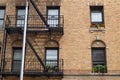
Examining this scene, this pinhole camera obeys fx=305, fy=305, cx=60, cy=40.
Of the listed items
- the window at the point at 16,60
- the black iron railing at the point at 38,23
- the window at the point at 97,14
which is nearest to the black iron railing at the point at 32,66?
the window at the point at 16,60

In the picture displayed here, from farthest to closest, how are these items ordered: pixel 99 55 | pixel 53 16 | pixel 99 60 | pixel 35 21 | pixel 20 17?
pixel 20 17 < pixel 53 16 < pixel 35 21 < pixel 99 55 < pixel 99 60

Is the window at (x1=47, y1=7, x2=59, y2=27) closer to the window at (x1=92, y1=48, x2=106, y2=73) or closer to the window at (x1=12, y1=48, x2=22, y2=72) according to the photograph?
the window at (x1=12, y1=48, x2=22, y2=72)

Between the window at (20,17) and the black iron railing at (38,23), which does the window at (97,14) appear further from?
the window at (20,17)

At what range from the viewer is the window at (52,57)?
74.7 feet

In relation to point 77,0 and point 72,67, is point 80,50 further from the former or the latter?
point 77,0

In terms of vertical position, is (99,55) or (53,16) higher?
(53,16)

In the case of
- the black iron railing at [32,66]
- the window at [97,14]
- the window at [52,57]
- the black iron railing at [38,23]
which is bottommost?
the black iron railing at [32,66]

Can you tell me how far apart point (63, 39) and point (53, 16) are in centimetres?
209

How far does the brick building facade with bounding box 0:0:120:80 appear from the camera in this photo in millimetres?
22203

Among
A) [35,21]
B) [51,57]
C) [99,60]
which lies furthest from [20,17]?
[99,60]

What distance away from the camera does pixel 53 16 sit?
23.9 metres

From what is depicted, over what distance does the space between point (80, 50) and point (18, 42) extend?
4780 millimetres

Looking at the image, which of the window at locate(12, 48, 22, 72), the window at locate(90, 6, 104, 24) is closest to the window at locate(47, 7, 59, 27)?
the window at locate(90, 6, 104, 24)

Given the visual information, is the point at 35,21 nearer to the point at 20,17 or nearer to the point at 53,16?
the point at 20,17
